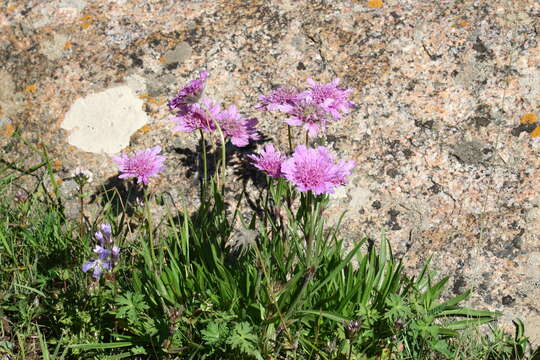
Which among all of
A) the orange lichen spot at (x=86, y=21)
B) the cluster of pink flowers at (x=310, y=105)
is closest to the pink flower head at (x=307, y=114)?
the cluster of pink flowers at (x=310, y=105)

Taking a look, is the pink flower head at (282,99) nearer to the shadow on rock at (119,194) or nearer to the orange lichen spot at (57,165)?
the shadow on rock at (119,194)

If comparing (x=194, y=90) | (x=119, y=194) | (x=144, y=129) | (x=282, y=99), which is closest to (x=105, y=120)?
(x=144, y=129)

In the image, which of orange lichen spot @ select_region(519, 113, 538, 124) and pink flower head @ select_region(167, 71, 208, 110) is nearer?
pink flower head @ select_region(167, 71, 208, 110)

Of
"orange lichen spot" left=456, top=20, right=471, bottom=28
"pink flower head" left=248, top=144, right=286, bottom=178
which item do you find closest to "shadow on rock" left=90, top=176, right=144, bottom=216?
"pink flower head" left=248, top=144, right=286, bottom=178

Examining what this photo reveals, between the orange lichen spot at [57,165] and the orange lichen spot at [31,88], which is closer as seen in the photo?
the orange lichen spot at [57,165]

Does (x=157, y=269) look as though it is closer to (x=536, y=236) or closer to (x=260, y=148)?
(x=260, y=148)

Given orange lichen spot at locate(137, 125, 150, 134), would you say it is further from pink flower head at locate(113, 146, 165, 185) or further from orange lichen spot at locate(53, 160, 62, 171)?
pink flower head at locate(113, 146, 165, 185)
